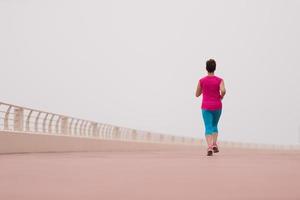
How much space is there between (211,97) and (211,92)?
11cm

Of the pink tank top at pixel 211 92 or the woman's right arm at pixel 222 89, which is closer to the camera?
the woman's right arm at pixel 222 89

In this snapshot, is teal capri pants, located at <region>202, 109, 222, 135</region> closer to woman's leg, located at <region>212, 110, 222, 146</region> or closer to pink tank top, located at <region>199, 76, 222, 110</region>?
woman's leg, located at <region>212, 110, 222, 146</region>

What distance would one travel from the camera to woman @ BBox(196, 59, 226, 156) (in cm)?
1283

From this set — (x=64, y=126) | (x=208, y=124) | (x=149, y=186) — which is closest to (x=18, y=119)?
(x=64, y=126)

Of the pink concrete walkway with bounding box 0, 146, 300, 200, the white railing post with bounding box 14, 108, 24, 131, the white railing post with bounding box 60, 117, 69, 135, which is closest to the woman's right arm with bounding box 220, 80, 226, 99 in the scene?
the pink concrete walkway with bounding box 0, 146, 300, 200

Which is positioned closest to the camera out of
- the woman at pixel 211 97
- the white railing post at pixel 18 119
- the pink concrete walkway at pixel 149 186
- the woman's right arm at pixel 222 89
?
the pink concrete walkway at pixel 149 186

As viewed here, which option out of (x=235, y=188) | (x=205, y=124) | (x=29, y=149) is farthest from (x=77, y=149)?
(x=235, y=188)

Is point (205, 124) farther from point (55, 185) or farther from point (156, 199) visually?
point (156, 199)

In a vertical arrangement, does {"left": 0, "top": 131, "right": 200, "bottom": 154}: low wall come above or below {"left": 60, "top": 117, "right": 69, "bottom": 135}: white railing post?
below

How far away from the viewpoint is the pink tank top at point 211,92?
505 inches

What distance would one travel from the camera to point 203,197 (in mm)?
4969

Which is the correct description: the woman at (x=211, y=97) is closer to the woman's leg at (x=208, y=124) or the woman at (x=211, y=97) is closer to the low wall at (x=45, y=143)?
the woman's leg at (x=208, y=124)

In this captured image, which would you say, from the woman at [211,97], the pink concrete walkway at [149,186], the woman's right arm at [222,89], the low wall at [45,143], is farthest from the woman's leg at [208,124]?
the pink concrete walkway at [149,186]

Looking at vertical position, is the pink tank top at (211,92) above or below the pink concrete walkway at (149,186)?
above
